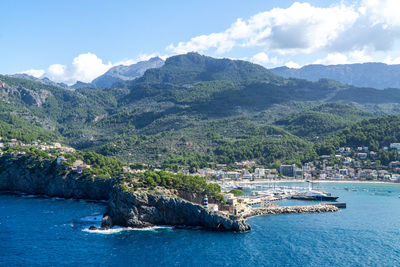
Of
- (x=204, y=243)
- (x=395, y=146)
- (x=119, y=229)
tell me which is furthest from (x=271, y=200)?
(x=395, y=146)

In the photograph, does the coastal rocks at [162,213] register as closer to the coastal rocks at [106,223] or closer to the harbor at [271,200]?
the coastal rocks at [106,223]

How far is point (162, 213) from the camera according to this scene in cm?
6116

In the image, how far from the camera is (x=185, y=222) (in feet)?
202

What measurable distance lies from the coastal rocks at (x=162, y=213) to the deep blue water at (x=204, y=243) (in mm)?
2028

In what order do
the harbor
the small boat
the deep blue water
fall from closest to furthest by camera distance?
the deep blue water, the harbor, the small boat

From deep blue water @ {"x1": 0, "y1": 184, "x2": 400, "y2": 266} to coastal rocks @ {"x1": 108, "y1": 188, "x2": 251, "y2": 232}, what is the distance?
6.65ft

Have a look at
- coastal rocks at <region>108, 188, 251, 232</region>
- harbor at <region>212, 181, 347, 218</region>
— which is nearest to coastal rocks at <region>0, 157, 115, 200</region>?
coastal rocks at <region>108, 188, 251, 232</region>

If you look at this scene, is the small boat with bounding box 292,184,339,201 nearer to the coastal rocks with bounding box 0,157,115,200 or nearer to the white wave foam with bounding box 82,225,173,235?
the coastal rocks with bounding box 0,157,115,200

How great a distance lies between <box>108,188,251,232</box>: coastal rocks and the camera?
59.7 meters

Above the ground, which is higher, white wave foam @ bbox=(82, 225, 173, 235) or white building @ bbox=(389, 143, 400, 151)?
white building @ bbox=(389, 143, 400, 151)

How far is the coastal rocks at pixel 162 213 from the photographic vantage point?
59688 mm

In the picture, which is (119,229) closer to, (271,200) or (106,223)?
(106,223)

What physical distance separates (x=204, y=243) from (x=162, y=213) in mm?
10586

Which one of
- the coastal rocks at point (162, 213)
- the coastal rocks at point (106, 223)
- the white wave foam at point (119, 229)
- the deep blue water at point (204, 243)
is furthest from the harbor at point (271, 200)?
the coastal rocks at point (106, 223)
